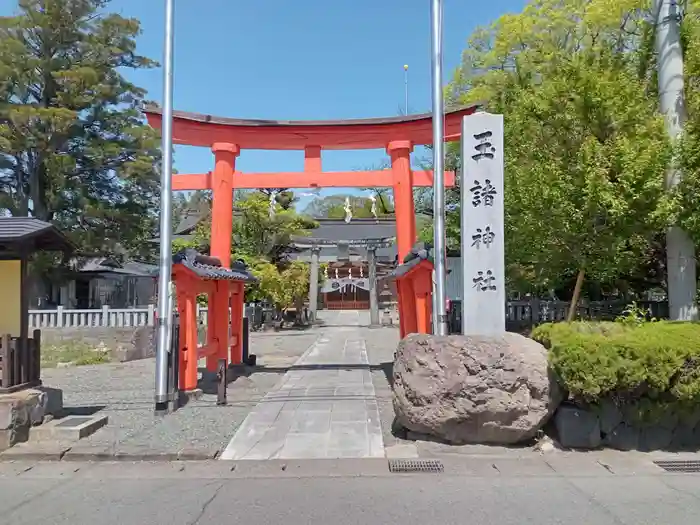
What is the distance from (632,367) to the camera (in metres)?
6.19

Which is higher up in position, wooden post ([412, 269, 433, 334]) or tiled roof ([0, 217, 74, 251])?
tiled roof ([0, 217, 74, 251])

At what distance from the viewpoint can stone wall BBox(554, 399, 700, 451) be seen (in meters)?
6.64

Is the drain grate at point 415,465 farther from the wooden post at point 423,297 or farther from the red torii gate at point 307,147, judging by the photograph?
the red torii gate at point 307,147

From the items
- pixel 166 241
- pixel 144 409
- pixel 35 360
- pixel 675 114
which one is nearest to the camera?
pixel 35 360

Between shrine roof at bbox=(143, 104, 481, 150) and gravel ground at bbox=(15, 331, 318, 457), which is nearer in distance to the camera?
gravel ground at bbox=(15, 331, 318, 457)

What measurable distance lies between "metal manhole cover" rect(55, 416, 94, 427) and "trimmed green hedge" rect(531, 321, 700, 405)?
588 centimetres

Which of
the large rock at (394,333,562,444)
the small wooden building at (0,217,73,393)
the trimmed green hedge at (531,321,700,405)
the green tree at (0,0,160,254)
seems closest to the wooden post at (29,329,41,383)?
the small wooden building at (0,217,73,393)

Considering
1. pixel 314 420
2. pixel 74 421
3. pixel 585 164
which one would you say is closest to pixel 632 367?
pixel 314 420

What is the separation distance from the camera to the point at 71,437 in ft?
23.0

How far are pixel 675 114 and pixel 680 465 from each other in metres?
6.86

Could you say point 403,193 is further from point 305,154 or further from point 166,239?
point 166,239

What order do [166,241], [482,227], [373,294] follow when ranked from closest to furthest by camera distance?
[482,227]
[166,241]
[373,294]

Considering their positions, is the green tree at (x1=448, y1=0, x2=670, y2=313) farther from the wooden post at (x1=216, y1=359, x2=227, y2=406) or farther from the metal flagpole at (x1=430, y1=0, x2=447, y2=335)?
the wooden post at (x1=216, y1=359, x2=227, y2=406)

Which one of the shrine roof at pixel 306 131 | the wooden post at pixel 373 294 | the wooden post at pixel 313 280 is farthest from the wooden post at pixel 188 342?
the wooden post at pixel 313 280
